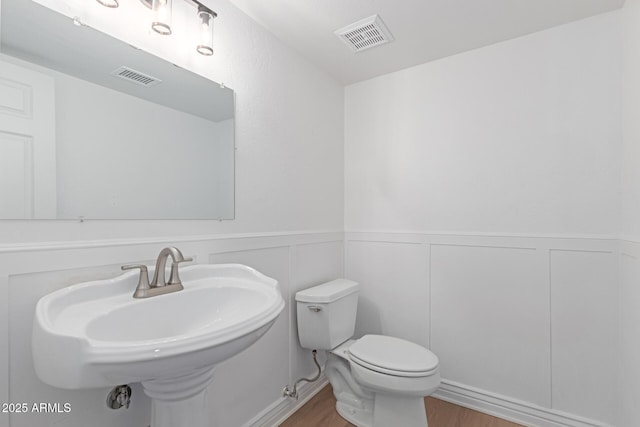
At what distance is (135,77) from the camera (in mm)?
1180

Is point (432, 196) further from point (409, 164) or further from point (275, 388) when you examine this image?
point (275, 388)

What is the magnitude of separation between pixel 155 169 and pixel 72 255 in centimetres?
42

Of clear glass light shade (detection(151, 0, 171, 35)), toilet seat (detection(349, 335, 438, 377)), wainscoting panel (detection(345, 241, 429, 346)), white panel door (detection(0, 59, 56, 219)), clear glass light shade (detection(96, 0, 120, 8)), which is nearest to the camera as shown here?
white panel door (detection(0, 59, 56, 219))

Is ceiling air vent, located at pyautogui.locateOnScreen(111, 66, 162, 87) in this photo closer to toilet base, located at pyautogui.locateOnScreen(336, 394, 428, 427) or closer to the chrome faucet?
the chrome faucet

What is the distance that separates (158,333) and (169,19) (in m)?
1.15

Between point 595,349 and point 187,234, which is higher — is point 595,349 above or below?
below

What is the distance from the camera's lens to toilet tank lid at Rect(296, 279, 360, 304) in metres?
1.81

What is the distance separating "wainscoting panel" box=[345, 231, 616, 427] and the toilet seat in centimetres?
43

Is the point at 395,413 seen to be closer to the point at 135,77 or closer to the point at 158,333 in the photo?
the point at 158,333

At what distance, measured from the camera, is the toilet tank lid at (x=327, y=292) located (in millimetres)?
1806

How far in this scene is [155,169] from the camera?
1.25 m

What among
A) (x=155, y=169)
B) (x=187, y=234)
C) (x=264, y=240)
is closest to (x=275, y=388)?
(x=264, y=240)

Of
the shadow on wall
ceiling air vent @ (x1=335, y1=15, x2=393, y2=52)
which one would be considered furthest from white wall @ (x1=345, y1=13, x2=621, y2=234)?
the shadow on wall

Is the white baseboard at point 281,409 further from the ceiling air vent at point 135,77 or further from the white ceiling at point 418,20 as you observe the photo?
the white ceiling at point 418,20
